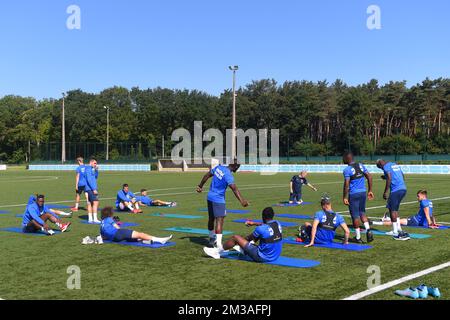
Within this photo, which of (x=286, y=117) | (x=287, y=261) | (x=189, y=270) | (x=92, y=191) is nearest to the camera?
(x=189, y=270)

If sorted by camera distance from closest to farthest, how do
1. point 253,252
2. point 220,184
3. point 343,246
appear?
point 253,252
point 220,184
point 343,246

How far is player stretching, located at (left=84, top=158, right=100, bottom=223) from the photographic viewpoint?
16.1m

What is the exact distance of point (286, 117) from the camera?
101125mm

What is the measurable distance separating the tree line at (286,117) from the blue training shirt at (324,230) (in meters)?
69.7

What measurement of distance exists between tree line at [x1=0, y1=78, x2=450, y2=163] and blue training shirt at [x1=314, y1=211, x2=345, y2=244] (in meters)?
69.7

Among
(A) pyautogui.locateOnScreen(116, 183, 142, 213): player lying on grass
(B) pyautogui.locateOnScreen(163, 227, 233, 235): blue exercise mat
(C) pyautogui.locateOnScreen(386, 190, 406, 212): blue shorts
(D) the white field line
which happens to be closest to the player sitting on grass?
(A) pyautogui.locateOnScreen(116, 183, 142, 213): player lying on grass

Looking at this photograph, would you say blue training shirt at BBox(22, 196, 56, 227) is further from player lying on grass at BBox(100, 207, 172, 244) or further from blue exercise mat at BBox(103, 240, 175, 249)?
blue exercise mat at BBox(103, 240, 175, 249)

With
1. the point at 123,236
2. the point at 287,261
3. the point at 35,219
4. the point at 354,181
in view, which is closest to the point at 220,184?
the point at 287,261

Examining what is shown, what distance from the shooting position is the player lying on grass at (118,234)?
11.7 meters

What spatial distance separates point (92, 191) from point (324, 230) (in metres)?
8.27

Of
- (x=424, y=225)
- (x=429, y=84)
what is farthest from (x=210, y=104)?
(x=424, y=225)

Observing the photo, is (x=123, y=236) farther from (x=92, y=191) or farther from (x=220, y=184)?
(x=92, y=191)

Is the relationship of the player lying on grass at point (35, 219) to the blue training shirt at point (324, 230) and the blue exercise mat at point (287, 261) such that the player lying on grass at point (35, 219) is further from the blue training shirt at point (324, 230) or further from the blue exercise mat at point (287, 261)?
the blue training shirt at point (324, 230)

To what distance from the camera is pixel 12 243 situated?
40.0ft
